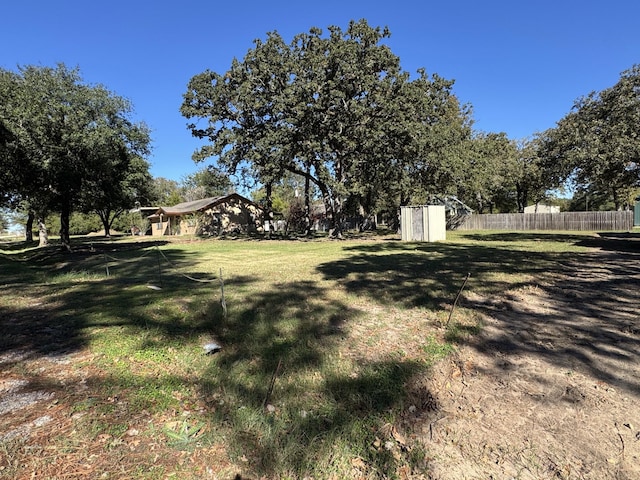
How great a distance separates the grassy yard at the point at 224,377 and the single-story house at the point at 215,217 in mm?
29592

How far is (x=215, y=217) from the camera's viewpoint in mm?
35969

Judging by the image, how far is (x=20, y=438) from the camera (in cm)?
233

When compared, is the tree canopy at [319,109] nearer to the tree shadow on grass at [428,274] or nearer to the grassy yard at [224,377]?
the tree shadow on grass at [428,274]

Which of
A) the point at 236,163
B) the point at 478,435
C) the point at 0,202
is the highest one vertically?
the point at 236,163

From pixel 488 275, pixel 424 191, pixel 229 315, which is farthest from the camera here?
pixel 424 191

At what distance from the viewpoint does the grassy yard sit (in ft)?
7.75

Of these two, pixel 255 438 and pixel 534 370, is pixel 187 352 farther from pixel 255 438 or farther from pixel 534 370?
pixel 534 370

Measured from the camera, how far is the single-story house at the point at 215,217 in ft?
117

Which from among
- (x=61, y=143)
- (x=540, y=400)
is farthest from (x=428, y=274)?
(x=61, y=143)

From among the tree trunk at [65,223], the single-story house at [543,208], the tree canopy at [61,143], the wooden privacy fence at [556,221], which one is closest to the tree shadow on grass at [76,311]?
the tree canopy at [61,143]

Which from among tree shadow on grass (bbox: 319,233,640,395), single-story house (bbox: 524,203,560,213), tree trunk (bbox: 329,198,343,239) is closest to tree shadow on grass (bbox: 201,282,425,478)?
tree shadow on grass (bbox: 319,233,640,395)

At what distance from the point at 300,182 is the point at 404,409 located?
62.3 m

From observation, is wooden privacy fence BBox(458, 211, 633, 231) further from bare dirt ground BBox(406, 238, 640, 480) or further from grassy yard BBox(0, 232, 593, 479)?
bare dirt ground BBox(406, 238, 640, 480)

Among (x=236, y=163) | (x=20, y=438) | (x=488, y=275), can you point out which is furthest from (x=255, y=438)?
(x=236, y=163)
